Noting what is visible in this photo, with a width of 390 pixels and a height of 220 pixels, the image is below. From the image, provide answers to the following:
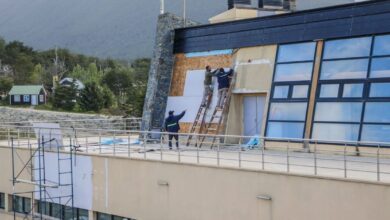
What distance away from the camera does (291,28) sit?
629 inches

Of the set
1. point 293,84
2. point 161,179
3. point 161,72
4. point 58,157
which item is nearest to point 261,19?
point 293,84

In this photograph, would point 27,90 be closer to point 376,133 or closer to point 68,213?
point 68,213

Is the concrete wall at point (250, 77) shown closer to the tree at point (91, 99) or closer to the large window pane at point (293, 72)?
the large window pane at point (293, 72)

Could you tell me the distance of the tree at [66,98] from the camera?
199 ft

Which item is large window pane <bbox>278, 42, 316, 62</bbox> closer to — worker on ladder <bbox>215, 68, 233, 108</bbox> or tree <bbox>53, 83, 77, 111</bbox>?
worker on ladder <bbox>215, 68, 233, 108</bbox>

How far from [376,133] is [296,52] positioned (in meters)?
3.59

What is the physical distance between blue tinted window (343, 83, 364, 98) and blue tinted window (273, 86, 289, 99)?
1.89 metres

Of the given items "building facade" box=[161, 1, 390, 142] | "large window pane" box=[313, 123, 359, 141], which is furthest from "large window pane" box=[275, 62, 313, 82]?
"large window pane" box=[313, 123, 359, 141]

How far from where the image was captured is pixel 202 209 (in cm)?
1255

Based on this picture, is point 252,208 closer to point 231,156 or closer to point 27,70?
point 231,156

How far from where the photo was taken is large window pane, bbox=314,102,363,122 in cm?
1401

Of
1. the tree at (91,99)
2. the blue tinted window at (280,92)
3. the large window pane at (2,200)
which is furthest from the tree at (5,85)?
the blue tinted window at (280,92)

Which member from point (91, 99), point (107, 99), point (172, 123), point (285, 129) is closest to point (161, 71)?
point (172, 123)

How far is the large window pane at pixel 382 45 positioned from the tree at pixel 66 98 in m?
49.2
